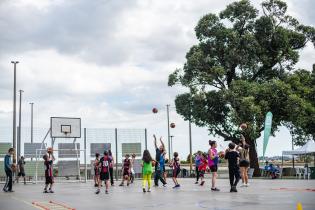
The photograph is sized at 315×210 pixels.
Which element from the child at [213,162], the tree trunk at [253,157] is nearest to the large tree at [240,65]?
the tree trunk at [253,157]

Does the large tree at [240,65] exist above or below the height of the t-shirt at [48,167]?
above

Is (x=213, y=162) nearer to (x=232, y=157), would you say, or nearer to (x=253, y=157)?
(x=232, y=157)

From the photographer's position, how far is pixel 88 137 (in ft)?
112

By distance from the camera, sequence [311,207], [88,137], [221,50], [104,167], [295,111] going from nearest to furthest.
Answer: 1. [311,207]
2. [104,167]
3. [88,137]
4. [295,111]
5. [221,50]

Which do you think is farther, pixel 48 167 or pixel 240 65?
pixel 240 65

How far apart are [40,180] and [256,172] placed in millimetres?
16257

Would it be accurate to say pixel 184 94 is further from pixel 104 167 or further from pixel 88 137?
pixel 104 167

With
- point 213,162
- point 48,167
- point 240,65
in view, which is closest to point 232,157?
point 213,162

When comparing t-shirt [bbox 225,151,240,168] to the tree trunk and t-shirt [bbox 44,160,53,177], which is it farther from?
the tree trunk

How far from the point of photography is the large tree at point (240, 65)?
38.3 meters

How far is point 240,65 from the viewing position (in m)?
39.7

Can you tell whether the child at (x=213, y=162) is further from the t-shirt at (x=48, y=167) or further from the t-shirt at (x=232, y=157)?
the t-shirt at (x=48, y=167)

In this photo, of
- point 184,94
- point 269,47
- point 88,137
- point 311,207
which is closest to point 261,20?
point 269,47

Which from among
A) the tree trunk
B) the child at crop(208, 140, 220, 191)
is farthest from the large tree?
the child at crop(208, 140, 220, 191)
